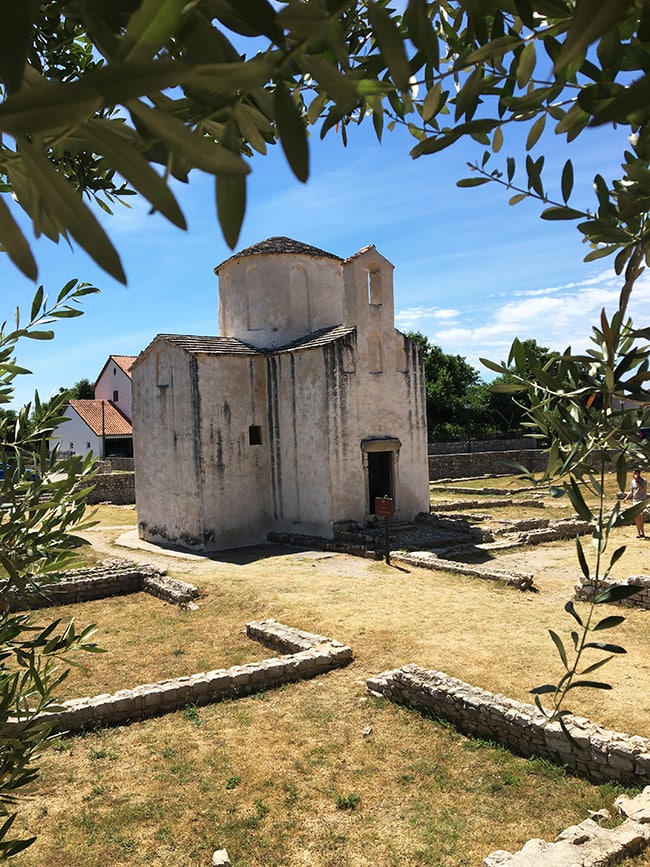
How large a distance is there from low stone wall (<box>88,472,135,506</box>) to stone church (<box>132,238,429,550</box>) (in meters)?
11.0

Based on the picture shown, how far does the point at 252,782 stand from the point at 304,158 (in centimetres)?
605

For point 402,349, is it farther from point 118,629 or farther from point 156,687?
point 156,687

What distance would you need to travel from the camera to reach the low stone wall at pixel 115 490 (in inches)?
1177

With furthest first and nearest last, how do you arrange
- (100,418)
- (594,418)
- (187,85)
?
(100,418) → (594,418) → (187,85)

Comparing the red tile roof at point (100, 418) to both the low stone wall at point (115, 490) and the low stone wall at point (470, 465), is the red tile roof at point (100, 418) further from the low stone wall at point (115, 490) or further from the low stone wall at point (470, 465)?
the low stone wall at point (470, 465)

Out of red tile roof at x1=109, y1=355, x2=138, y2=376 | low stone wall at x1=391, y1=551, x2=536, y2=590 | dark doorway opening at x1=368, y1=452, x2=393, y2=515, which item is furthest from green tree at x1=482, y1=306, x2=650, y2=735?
red tile roof at x1=109, y1=355, x2=138, y2=376

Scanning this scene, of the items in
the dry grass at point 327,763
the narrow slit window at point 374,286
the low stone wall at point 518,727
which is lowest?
the dry grass at point 327,763

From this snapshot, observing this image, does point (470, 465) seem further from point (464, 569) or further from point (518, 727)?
point (518, 727)

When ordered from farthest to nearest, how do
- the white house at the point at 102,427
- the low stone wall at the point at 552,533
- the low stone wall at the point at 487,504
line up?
the white house at the point at 102,427 < the low stone wall at the point at 487,504 < the low stone wall at the point at 552,533

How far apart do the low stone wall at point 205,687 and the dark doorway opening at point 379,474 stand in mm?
9721

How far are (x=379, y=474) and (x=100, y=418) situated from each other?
2828 cm

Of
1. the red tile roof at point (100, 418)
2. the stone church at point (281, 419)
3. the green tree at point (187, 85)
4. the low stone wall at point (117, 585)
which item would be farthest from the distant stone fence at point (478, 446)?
the green tree at point (187, 85)

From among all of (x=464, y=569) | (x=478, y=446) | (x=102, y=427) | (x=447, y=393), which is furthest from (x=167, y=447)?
(x=447, y=393)

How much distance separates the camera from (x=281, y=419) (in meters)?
18.1
